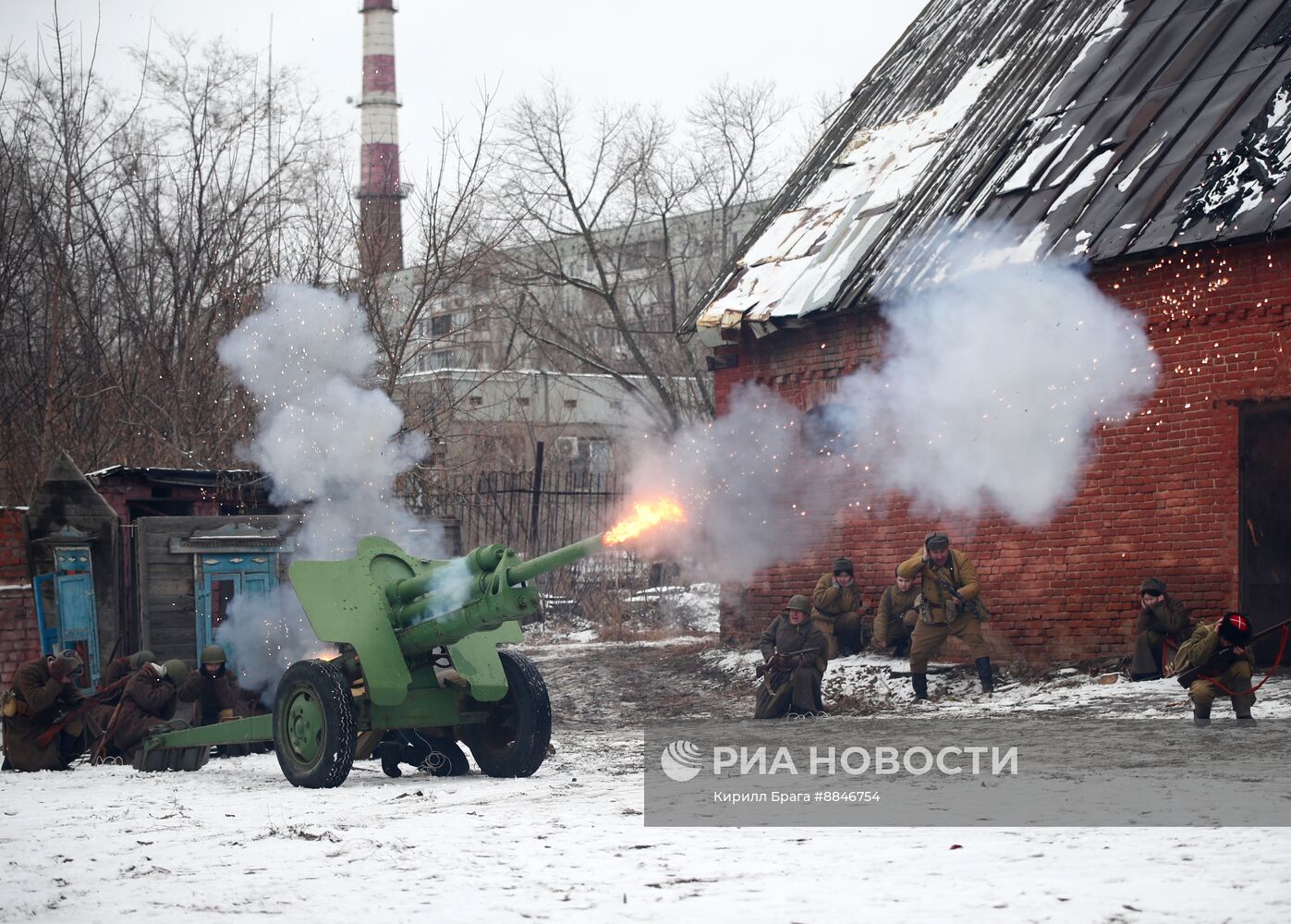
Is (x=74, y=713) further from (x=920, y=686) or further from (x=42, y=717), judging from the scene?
(x=920, y=686)

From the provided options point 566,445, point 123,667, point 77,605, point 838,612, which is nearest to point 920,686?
point 838,612

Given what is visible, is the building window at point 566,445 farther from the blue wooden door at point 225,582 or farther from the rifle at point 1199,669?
the rifle at point 1199,669

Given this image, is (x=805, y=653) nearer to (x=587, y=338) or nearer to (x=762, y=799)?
(x=762, y=799)

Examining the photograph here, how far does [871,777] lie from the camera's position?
28.8 ft

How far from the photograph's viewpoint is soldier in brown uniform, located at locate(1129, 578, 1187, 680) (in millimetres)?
12297

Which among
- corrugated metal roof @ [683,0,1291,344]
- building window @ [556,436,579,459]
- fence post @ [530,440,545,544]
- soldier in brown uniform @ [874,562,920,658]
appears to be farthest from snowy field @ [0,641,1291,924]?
building window @ [556,436,579,459]

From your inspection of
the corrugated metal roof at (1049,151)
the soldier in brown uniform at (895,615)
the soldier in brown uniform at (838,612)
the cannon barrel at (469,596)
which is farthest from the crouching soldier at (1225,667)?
the soldier in brown uniform at (838,612)

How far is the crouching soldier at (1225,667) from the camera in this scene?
33.8 feet

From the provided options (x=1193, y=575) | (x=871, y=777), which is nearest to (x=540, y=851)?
(x=871, y=777)

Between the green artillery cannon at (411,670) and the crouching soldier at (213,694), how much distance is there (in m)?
1.54

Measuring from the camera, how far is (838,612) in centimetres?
1521

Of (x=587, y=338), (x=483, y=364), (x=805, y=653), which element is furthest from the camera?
(x=483, y=364)

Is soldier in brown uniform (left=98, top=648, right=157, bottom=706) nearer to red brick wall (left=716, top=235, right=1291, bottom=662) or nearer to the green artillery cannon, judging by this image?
the green artillery cannon

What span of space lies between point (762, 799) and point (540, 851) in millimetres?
1685
